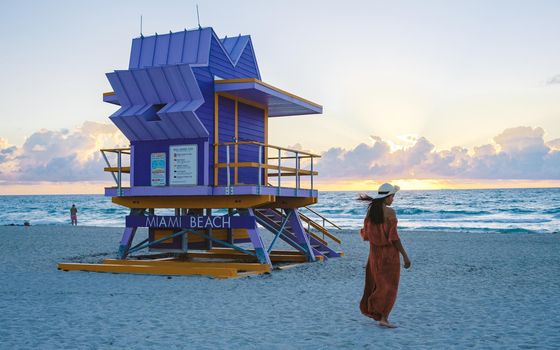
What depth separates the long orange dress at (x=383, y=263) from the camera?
8391 millimetres

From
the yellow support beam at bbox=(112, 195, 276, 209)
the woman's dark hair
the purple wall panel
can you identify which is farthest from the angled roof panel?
the woman's dark hair

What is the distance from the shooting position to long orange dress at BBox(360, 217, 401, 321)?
27.5 feet

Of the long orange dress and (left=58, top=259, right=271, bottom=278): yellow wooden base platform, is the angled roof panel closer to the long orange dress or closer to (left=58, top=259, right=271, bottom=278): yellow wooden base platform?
(left=58, top=259, right=271, bottom=278): yellow wooden base platform

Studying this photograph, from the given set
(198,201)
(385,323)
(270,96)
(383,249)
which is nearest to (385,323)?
(385,323)

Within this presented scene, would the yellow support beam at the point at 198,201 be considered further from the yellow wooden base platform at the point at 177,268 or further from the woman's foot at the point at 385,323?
the woman's foot at the point at 385,323

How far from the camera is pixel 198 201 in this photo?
1530 cm

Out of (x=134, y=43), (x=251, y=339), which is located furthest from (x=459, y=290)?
(x=134, y=43)

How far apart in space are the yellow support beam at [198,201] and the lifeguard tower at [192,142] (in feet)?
0.08

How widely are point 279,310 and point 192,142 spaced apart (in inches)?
227

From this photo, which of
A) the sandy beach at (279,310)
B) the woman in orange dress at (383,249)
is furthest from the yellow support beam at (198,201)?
the woman in orange dress at (383,249)

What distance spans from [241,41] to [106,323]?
32.4ft

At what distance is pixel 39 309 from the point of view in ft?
34.1

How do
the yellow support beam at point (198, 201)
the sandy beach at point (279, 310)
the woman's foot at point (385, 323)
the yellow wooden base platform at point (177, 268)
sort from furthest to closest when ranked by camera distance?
the yellow support beam at point (198, 201), the yellow wooden base platform at point (177, 268), the woman's foot at point (385, 323), the sandy beach at point (279, 310)

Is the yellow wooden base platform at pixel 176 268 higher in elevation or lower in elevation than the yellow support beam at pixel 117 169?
lower
